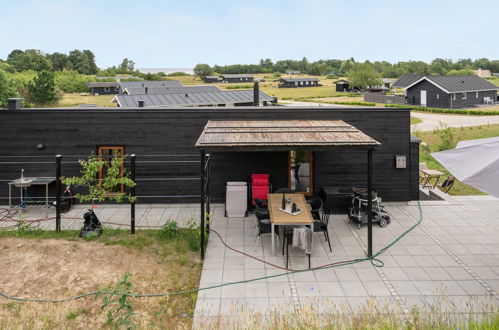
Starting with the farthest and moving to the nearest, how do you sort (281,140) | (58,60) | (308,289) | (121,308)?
1. (58,60)
2. (281,140)
3. (308,289)
4. (121,308)

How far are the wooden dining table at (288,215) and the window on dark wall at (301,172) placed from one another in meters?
2.42

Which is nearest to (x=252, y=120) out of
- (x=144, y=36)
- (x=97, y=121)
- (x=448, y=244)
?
(x=97, y=121)

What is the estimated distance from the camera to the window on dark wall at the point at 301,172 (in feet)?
37.4

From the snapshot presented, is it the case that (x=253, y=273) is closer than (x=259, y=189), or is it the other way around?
(x=253, y=273)

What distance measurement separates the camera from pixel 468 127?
27.8 meters

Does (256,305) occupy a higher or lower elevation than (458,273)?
lower

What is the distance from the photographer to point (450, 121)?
32.0 m

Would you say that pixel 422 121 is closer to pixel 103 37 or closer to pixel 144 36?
→ pixel 144 36

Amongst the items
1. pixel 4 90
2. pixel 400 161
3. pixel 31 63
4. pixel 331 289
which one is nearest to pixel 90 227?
pixel 331 289

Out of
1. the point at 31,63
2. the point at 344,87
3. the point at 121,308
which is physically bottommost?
the point at 121,308

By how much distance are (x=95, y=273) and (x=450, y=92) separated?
40591mm

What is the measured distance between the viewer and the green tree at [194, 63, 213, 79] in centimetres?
11011

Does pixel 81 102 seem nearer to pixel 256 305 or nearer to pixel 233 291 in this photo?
pixel 233 291

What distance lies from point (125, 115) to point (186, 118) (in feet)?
5.62
